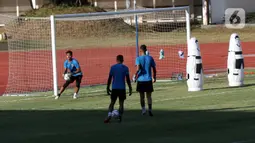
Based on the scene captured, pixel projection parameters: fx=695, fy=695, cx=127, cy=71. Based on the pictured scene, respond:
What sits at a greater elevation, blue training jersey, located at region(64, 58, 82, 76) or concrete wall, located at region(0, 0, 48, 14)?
concrete wall, located at region(0, 0, 48, 14)

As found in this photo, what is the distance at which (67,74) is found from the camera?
2238 cm

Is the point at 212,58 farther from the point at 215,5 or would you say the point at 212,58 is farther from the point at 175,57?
the point at 215,5

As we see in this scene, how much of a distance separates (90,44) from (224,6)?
29020 mm

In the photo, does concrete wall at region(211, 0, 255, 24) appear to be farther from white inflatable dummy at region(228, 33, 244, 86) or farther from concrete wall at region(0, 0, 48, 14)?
white inflatable dummy at region(228, 33, 244, 86)

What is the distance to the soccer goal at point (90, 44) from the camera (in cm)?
2808

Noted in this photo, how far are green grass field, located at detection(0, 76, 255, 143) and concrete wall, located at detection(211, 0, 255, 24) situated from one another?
42671 mm

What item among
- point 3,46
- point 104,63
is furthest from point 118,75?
point 3,46

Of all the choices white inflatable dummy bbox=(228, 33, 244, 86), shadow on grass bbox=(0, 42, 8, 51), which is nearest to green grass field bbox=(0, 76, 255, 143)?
white inflatable dummy bbox=(228, 33, 244, 86)
